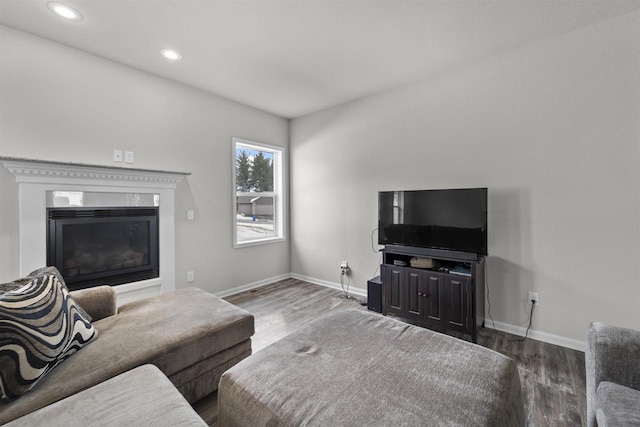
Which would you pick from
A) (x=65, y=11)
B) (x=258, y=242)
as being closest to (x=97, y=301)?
(x=65, y=11)

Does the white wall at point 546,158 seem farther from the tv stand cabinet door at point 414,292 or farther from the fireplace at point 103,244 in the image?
the fireplace at point 103,244

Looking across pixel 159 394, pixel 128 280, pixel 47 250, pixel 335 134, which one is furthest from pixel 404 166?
pixel 47 250

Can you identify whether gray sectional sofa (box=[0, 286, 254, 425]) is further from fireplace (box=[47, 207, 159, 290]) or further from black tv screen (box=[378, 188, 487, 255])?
black tv screen (box=[378, 188, 487, 255])

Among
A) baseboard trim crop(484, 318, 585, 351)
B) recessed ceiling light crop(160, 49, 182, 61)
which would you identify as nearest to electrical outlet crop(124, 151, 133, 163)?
recessed ceiling light crop(160, 49, 182, 61)

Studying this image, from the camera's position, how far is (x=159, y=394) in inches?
43.6

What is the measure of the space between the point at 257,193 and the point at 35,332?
311 centimetres

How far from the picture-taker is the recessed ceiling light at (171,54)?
2539mm

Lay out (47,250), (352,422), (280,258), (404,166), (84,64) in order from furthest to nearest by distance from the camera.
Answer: (280,258) < (404,166) < (84,64) < (47,250) < (352,422)

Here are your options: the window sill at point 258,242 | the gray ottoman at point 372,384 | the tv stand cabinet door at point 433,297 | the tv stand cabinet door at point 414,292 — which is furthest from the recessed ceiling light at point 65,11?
the tv stand cabinet door at point 433,297

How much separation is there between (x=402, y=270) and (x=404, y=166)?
1254 millimetres

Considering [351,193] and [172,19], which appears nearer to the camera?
[172,19]

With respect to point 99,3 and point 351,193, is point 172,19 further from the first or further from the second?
point 351,193

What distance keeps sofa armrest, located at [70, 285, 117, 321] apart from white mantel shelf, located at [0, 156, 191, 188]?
1.10 metres

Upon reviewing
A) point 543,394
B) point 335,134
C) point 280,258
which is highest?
point 335,134
